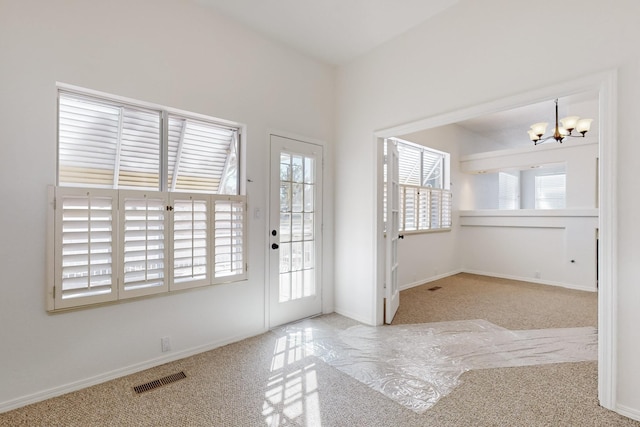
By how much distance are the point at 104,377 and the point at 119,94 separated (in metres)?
2.18

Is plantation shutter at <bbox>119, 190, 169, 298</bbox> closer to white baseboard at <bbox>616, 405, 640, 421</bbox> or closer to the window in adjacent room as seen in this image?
white baseboard at <bbox>616, 405, 640, 421</bbox>

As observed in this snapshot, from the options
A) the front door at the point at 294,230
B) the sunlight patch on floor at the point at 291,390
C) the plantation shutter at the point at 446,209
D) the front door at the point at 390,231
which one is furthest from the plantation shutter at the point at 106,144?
the plantation shutter at the point at 446,209

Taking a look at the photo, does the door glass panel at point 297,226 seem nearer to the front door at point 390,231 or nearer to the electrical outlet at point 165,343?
the front door at point 390,231

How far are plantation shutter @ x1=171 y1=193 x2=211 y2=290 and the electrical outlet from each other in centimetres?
44

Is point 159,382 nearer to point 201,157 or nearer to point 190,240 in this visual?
point 190,240

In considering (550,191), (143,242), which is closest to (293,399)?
(143,242)

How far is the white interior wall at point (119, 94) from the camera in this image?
202 centimetres

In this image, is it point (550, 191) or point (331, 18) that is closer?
point (331, 18)

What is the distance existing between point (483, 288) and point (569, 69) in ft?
12.7

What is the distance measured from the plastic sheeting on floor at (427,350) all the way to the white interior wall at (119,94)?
34.0 inches

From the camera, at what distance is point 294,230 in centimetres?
355

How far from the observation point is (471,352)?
282 centimetres

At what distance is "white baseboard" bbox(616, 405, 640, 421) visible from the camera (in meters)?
1.89

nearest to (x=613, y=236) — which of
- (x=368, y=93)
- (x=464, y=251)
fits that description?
(x=368, y=93)
